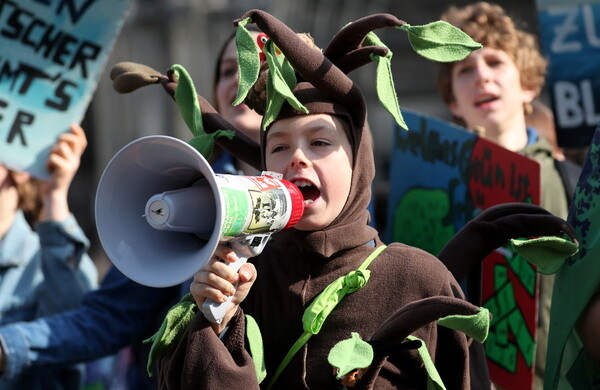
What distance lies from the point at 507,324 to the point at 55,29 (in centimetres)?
196

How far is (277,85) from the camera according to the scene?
103 inches

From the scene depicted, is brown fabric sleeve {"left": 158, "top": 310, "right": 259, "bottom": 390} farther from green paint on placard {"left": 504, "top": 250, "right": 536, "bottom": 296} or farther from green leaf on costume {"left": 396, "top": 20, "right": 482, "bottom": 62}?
green paint on placard {"left": 504, "top": 250, "right": 536, "bottom": 296}

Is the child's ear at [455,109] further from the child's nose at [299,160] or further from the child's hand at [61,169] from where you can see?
the child's nose at [299,160]

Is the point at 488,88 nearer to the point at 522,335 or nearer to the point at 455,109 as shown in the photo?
the point at 455,109

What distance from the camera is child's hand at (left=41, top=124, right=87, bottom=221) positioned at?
4.02 metres

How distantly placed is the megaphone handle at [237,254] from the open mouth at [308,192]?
197 mm

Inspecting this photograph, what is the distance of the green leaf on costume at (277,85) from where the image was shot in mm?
2629

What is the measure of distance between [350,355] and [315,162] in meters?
0.48

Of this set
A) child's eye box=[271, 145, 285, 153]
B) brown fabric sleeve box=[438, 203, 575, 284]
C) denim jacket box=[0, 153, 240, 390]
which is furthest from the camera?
denim jacket box=[0, 153, 240, 390]

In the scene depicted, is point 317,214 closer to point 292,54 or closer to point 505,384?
point 292,54

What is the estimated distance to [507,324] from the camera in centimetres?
342

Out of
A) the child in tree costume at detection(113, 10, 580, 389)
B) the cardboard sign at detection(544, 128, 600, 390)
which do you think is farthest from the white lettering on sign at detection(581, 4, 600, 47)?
the child in tree costume at detection(113, 10, 580, 389)

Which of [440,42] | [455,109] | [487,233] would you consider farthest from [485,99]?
[440,42]

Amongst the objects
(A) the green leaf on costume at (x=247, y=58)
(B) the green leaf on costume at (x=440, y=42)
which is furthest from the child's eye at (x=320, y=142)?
(B) the green leaf on costume at (x=440, y=42)
